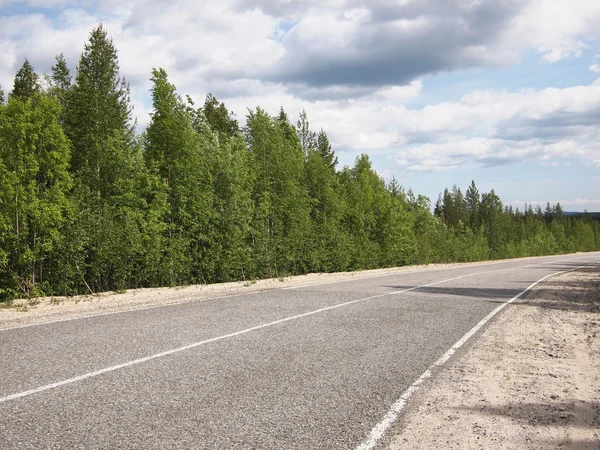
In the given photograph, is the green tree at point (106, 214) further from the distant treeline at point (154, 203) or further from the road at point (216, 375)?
the road at point (216, 375)

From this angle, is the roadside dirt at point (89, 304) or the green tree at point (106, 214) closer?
the roadside dirt at point (89, 304)

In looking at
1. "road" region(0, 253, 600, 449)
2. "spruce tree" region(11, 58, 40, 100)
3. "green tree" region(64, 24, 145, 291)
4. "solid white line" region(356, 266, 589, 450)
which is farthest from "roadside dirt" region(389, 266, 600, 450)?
"spruce tree" region(11, 58, 40, 100)

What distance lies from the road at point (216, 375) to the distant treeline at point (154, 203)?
5.38 m

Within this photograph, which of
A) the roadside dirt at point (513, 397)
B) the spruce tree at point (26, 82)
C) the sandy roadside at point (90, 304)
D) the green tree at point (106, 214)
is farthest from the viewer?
the spruce tree at point (26, 82)

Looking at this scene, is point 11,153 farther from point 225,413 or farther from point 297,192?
point 297,192

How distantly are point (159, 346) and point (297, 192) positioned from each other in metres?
18.4

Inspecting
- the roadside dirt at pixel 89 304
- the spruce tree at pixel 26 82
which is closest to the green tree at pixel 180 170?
the roadside dirt at pixel 89 304

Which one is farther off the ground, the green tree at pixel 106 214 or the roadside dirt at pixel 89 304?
the green tree at pixel 106 214

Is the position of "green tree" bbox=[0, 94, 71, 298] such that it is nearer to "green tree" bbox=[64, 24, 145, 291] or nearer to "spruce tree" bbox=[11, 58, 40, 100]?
"green tree" bbox=[64, 24, 145, 291]

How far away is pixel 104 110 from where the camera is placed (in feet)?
79.6

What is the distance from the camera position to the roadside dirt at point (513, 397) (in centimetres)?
410

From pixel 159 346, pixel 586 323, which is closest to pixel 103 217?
pixel 159 346

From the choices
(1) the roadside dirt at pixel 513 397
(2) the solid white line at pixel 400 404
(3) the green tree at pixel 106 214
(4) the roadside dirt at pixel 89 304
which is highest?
(3) the green tree at pixel 106 214

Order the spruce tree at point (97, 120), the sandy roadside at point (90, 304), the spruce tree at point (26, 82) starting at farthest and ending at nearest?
the spruce tree at point (26, 82) < the spruce tree at point (97, 120) < the sandy roadside at point (90, 304)
